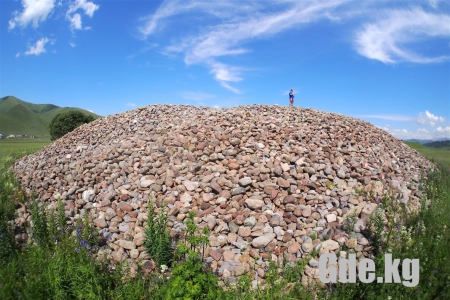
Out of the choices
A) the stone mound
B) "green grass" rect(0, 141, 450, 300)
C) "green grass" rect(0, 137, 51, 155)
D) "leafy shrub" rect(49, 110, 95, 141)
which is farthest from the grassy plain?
"green grass" rect(0, 141, 450, 300)

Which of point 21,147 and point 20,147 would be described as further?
point 20,147

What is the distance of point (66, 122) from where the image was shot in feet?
58.1

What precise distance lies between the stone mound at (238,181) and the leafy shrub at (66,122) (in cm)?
831

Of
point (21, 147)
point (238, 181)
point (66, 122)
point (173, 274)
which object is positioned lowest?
point (173, 274)

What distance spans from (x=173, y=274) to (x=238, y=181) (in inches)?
117

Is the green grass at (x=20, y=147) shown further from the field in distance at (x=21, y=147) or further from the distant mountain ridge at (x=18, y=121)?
the distant mountain ridge at (x=18, y=121)

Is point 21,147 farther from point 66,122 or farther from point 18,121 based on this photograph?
point 18,121

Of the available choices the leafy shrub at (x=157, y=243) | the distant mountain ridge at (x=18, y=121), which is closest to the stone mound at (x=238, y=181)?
the leafy shrub at (x=157, y=243)

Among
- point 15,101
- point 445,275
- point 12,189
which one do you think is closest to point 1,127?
point 15,101

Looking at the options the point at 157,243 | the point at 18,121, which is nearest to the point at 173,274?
the point at 157,243

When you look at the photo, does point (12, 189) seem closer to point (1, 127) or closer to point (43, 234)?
point (43, 234)

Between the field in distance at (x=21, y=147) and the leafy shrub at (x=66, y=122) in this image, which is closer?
Result: the field in distance at (x=21, y=147)

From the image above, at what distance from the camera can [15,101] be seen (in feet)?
531

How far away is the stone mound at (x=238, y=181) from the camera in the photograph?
501 centimetres
